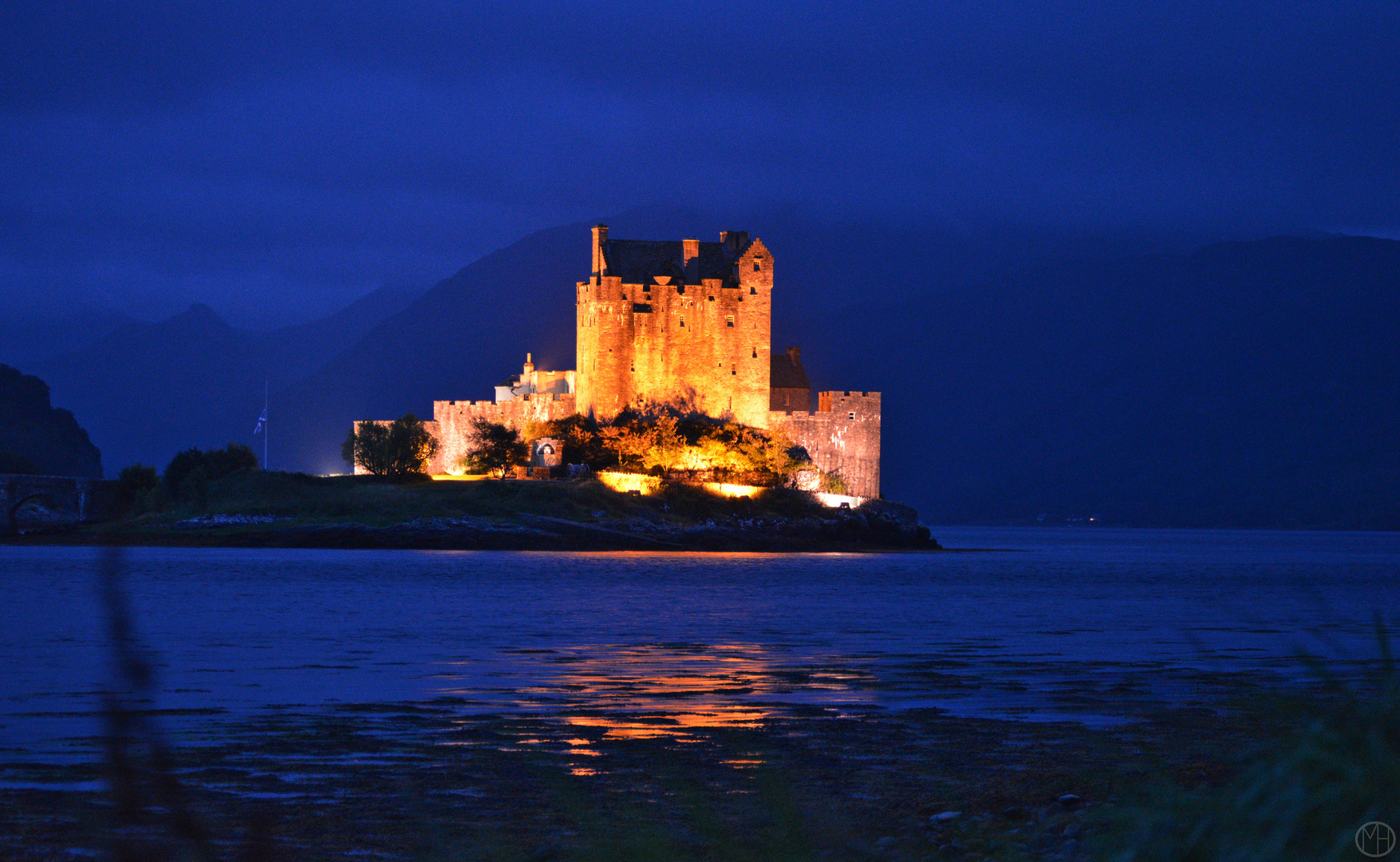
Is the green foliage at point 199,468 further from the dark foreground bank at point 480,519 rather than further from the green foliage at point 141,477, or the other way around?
the green foliage at point 141,477

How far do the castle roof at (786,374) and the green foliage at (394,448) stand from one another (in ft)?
60.0

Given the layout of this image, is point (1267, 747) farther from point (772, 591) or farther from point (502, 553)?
point (502, 553)

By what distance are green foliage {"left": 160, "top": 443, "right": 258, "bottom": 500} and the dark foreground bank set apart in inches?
27.8

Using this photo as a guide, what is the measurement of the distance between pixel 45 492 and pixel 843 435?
4049 centimetres

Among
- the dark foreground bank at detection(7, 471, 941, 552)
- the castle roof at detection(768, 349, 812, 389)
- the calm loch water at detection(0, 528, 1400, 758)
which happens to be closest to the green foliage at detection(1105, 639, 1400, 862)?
the calm loch water at detection(0, 528, 1400, 758)

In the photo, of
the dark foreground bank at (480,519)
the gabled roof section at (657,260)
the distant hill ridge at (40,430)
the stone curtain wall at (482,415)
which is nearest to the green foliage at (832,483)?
the dark foreground bank at (480,519)

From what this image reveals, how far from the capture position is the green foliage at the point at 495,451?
2904 inches

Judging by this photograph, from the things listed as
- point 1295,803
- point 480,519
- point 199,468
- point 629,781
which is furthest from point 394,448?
point 1295,803

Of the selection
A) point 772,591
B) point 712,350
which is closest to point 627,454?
point 712,350

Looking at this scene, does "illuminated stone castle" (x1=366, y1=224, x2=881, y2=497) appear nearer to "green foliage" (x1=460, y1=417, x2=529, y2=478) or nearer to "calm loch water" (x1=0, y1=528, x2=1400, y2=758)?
"green foliage" (x1=460, y1=417, x2=529, y2=478)

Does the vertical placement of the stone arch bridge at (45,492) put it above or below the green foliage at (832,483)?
below

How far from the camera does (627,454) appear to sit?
7156cm

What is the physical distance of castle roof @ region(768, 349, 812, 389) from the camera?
Result: 265 feet

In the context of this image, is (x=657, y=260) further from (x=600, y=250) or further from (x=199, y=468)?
(x=199, y=468)
